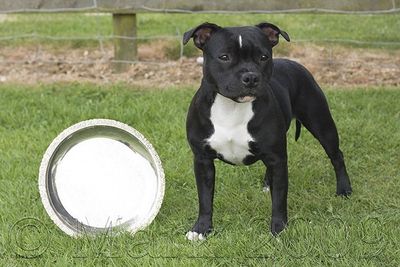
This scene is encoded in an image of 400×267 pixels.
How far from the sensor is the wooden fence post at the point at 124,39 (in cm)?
834

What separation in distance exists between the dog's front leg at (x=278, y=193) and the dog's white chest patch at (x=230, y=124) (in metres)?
0.20

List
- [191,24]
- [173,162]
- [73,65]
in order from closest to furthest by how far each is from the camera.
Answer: [173,162] < [73,65] < [191,24]

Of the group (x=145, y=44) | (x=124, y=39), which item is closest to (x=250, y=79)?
(x=124, y=39)

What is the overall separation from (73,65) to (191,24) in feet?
8.22

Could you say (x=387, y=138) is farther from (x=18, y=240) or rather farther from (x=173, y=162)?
(x=18, y=240)

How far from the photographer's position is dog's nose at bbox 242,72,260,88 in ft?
12.5

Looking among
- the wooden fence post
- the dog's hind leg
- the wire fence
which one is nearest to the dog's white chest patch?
the dog's hind leg

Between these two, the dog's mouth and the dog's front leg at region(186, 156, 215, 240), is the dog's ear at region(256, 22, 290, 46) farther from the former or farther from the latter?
the dog's front leg at region(186, 156, 215, 240)

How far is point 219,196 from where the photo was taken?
4.94 m

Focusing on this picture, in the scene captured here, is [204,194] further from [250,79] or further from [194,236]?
[250,79]

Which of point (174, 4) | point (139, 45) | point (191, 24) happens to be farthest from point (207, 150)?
point (191, 24)

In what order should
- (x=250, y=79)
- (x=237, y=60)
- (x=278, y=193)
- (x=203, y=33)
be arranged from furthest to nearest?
→ 1. (x=278, y=193)
2. (x=203, y=33)
3. (x=237, y=60)
4. (x=250, y=79)

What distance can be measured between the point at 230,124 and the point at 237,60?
0.38m

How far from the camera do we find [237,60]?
12.9 feet
